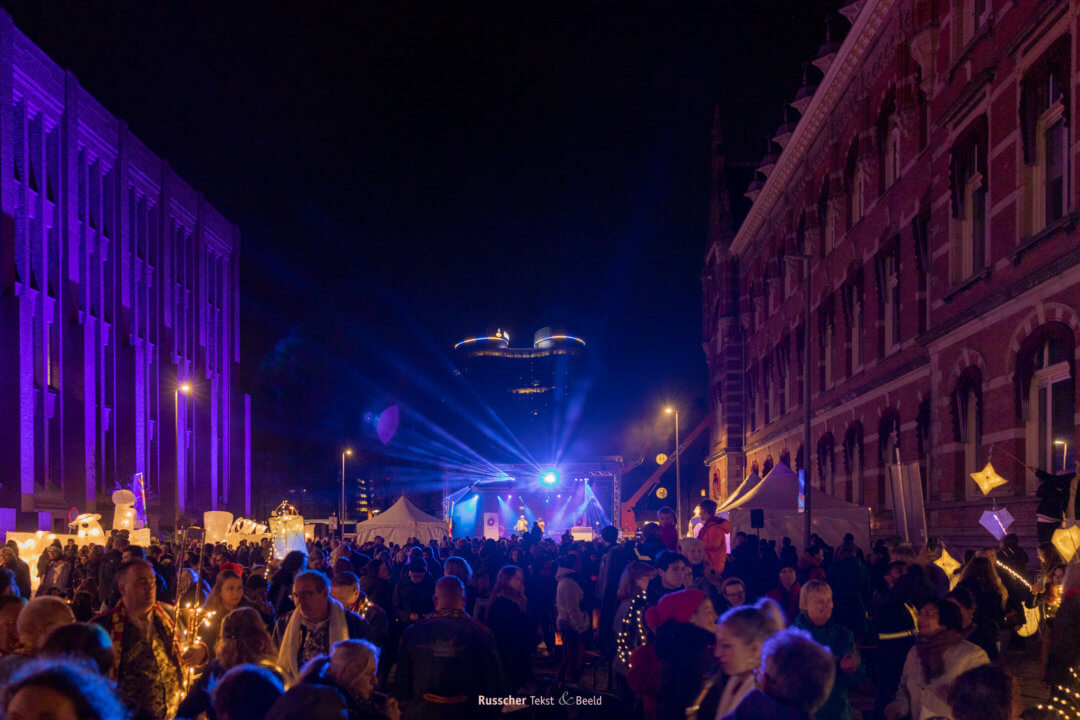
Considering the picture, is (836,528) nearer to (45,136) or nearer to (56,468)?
(56,468)

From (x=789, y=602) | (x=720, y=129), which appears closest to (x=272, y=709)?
(x=789, y=602)

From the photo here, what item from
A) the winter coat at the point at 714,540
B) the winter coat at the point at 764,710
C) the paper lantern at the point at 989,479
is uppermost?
the paper lantern at the point at 989,479

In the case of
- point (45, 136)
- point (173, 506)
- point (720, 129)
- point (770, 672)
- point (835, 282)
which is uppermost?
point (720, 129)

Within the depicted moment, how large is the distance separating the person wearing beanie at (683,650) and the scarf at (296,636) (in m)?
2.25

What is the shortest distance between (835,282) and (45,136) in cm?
2878

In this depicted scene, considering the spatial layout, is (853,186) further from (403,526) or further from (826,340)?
(403,526)

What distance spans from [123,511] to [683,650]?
94.0 ft

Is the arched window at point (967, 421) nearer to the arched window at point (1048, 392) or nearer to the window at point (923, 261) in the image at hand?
the arched window at point (1048, 392)

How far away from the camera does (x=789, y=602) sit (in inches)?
506

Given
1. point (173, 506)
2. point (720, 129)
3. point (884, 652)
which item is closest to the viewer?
point (884, 652)

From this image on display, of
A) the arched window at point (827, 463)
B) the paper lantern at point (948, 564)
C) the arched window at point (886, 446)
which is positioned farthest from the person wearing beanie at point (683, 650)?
the arched window at point (827, 463)

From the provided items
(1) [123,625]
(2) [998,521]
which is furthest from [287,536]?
(1) [123,625]

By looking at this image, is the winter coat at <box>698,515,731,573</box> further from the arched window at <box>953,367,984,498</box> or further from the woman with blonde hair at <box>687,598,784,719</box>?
the woman with blonde hair at <box>687,598,784,719</box>

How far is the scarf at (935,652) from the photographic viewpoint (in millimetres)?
6793
